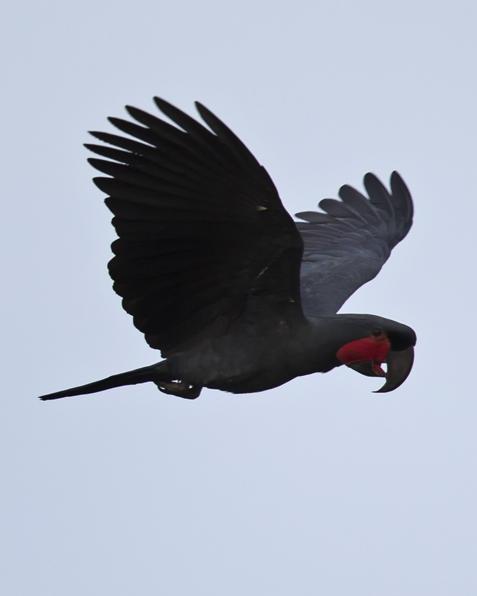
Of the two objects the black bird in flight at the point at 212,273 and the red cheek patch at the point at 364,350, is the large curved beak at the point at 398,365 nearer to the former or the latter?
the black bird in flight at the point at 212,273

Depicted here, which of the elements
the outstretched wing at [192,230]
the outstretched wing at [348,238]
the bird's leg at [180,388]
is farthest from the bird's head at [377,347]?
the bird's leg at [180,388]

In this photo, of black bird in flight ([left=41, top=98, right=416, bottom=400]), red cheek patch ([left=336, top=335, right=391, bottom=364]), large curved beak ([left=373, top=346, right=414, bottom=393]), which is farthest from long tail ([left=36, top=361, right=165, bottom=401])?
large curved beak ([left=373, top=346, right=414, bottom=393])

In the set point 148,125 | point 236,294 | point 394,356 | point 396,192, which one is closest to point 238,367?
point 236,294

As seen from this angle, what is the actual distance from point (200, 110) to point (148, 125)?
405mm

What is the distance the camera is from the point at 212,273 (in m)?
10.4

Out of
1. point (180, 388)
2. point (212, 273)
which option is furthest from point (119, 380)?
point (212, 273)

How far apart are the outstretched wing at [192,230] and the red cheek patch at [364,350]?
46cm

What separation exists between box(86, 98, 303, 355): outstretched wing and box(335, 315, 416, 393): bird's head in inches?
17.6

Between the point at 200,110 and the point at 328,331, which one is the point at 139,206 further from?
the point at 328,331

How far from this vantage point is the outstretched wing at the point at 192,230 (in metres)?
9.65

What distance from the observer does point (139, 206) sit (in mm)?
10016

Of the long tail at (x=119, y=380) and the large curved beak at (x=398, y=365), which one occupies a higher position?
the long tail at (x=119, y=380)

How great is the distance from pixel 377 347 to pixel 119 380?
1885mm

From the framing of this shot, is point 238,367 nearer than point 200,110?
No
